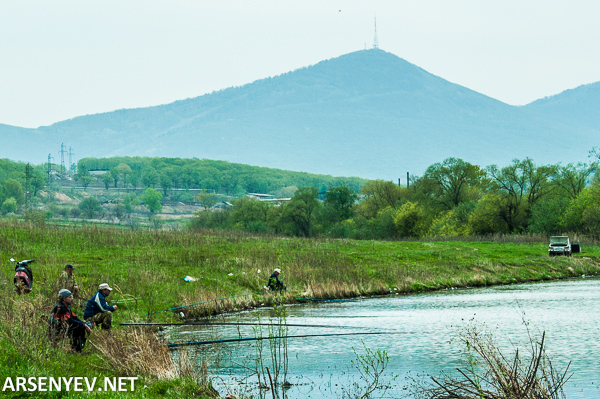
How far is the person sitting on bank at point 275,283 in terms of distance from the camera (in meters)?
34.9

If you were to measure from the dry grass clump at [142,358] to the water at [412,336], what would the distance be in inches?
50.9

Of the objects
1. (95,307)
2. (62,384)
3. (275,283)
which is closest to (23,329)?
(62,384)

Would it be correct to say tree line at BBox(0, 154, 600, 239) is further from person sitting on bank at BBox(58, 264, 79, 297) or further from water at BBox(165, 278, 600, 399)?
person sitting on bank at BBox(58, 264, 79, 297)

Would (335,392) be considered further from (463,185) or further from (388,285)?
(463,185)

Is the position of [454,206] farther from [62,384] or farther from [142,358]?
[62,384]

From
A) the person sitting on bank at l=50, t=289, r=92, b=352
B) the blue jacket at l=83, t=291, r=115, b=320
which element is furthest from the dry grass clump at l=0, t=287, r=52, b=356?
the blue jacket at l=83, t=291, r=115, b=320

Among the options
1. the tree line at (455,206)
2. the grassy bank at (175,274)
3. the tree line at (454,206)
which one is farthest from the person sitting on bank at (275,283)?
the tree line at (455,206)

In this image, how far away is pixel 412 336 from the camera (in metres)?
25.2

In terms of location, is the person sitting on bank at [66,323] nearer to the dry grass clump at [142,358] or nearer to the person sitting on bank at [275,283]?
the dry grass clump at [142,358]

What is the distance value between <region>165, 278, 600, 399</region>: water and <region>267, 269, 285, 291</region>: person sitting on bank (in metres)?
1.29

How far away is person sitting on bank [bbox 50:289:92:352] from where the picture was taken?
59.8 ft

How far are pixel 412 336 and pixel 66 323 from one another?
39.7 feet

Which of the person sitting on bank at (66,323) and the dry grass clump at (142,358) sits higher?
the person sitting on bank at (66,323)

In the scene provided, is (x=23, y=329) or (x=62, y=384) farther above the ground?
(x=23, y=329)
